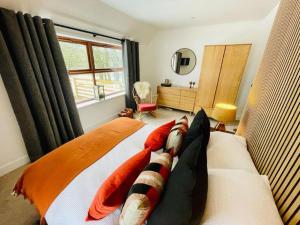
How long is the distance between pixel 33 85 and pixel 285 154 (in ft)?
8.27

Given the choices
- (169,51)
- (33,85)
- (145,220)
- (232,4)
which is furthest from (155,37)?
(145,220)

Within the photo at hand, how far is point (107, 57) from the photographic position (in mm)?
3191

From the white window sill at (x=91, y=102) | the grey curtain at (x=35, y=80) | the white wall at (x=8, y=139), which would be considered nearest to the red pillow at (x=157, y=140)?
the grey curtain at (x=35, y=80)

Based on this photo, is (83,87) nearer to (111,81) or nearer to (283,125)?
(111,81)

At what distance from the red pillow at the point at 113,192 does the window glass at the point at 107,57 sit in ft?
8.85

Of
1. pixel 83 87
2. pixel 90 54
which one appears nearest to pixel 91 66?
pixel 90 54

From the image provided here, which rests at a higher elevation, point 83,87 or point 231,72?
point 231,72

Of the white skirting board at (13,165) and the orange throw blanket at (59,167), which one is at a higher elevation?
the orange throw blanket at (59,167)

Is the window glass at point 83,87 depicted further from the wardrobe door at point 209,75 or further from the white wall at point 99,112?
the wardrobe door at point 209,75

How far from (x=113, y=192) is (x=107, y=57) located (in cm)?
309

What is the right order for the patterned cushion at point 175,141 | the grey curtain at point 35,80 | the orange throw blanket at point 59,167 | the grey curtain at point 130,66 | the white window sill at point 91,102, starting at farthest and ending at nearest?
the grey curtain at point 130,66, the white window sill at point 91,102, the grey curtain at point 35,80, the patterned cushion at point 175,141, the orange throw blanket at point 59,167

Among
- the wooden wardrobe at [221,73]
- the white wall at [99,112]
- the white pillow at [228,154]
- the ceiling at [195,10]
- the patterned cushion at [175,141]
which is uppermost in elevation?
the ceiling at [195,10]

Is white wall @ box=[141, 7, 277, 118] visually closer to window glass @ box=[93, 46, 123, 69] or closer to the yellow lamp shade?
window glass @ box=[93, 46, 123, 69]

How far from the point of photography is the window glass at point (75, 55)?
2390 millimetres
